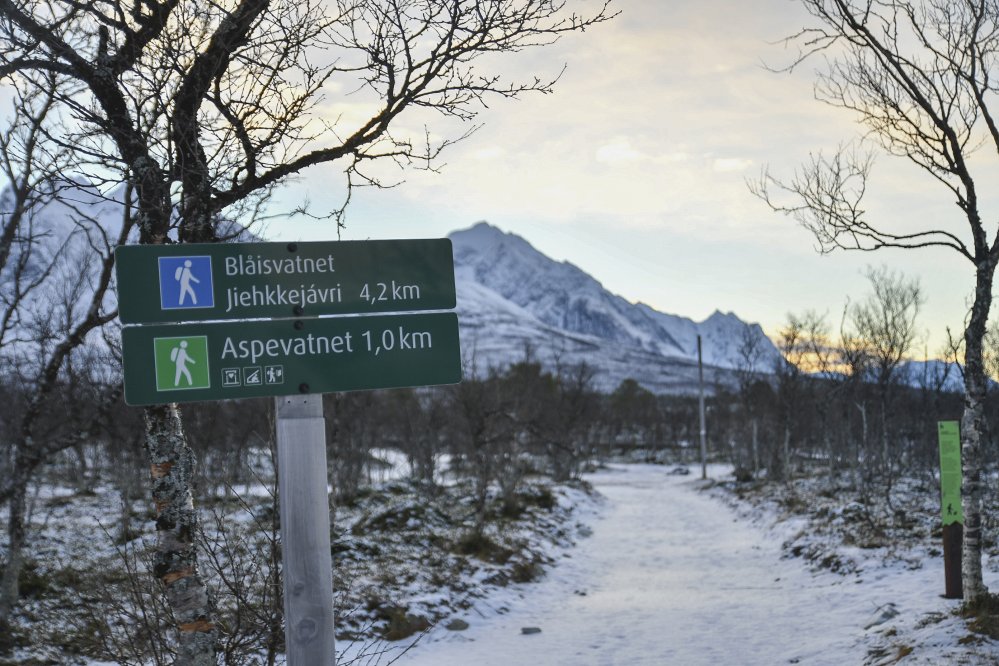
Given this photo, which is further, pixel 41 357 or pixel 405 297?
pixel 41 357

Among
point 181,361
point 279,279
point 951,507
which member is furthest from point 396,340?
point 951,507

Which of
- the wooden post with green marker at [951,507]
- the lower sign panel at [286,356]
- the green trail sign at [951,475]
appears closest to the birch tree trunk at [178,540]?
the lower sign panel at [286,356]

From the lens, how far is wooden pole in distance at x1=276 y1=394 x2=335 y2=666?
2785 millimetres

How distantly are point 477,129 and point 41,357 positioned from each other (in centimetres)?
832

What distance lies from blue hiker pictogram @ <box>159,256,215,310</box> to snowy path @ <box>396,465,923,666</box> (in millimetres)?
6280

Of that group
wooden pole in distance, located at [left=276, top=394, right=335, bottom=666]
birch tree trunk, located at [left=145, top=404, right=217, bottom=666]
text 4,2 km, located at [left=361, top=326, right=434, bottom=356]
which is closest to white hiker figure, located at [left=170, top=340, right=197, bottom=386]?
wooden pole in distance, located at [left=276, top=394, right=335, bottom=666]

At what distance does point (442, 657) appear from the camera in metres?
8.30

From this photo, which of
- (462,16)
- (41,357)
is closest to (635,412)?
(41,357)

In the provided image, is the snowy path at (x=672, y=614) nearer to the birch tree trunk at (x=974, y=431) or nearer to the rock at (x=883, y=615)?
the rock at (x=883, y=615)

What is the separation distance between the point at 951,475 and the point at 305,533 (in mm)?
8148

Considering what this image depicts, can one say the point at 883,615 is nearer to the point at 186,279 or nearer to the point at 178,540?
the point at 178,540

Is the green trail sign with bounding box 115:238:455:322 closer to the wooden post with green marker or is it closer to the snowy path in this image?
the snowy path

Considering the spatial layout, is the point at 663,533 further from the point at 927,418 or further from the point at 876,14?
the point at 927,418

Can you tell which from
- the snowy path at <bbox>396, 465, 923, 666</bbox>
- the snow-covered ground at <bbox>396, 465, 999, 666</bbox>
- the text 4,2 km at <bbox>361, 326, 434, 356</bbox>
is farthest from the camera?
the snowy path at <bbox>396, 465, 923, 666</bbox>
